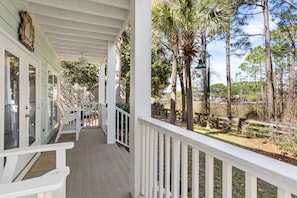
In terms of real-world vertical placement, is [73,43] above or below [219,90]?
above

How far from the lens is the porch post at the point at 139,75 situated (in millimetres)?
2008

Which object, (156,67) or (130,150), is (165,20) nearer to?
(130,150)

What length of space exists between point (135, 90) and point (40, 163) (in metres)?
2.41

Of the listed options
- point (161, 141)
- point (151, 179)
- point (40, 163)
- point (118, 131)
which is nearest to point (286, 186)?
point (161, 141)

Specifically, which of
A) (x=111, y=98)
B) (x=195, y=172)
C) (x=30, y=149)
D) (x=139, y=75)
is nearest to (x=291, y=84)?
(x=111, y=98)

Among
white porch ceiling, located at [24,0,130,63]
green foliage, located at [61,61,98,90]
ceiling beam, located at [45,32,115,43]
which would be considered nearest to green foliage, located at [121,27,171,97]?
green foliage, located at [61,61,98,90]

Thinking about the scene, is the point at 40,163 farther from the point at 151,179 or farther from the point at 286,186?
the point at 286,186

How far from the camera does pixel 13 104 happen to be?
241 cm

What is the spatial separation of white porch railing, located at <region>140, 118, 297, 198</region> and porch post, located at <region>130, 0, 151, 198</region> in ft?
0.34

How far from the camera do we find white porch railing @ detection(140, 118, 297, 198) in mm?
615

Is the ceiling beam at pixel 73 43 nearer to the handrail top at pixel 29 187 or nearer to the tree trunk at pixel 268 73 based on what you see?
the handrail top at pixel 29 187

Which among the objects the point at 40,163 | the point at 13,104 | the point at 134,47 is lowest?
the point at 40,163

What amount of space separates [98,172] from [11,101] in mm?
1500

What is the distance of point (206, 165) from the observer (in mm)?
962
